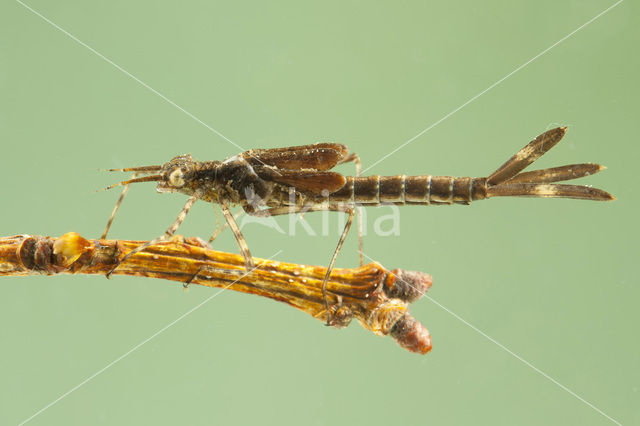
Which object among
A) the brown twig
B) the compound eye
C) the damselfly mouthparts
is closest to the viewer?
the brown twig

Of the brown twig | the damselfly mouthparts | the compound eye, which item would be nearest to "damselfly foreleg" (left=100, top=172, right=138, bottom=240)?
Answer: the damselfly mouthparts

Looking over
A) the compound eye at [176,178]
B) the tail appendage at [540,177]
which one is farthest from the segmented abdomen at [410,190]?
the compound eye at [176,178]

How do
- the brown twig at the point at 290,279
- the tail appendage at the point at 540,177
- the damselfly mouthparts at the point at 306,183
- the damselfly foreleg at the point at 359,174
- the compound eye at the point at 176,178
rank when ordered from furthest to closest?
1. the damselfly foreleg at the point at 359,174
2. the compound eye at the point at 176,178
3. the damselfly mouthparts at the point at 306,183
4. the tail appendage at the point at 540,177
5. the brown twig at the point at 290,279

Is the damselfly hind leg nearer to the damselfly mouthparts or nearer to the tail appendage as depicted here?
the damselfly mouthparts

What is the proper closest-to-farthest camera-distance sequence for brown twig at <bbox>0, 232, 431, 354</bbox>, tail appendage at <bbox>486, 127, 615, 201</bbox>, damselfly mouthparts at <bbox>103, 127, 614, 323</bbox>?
brown twig at <bbox>0, 232, 431, 354</bbox>
tail appendage at <bbox>486, 127, 615, 201</bbox>
damselfly mouthparts at <bbox>103, 127, 614, 323</bbox>

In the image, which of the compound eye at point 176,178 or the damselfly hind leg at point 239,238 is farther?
the compound eye at point 176,178

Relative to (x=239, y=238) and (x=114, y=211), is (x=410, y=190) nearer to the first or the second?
(x=239, y=238)

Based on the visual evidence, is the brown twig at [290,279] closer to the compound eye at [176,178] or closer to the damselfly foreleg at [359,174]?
the compound eye at [176,178]
